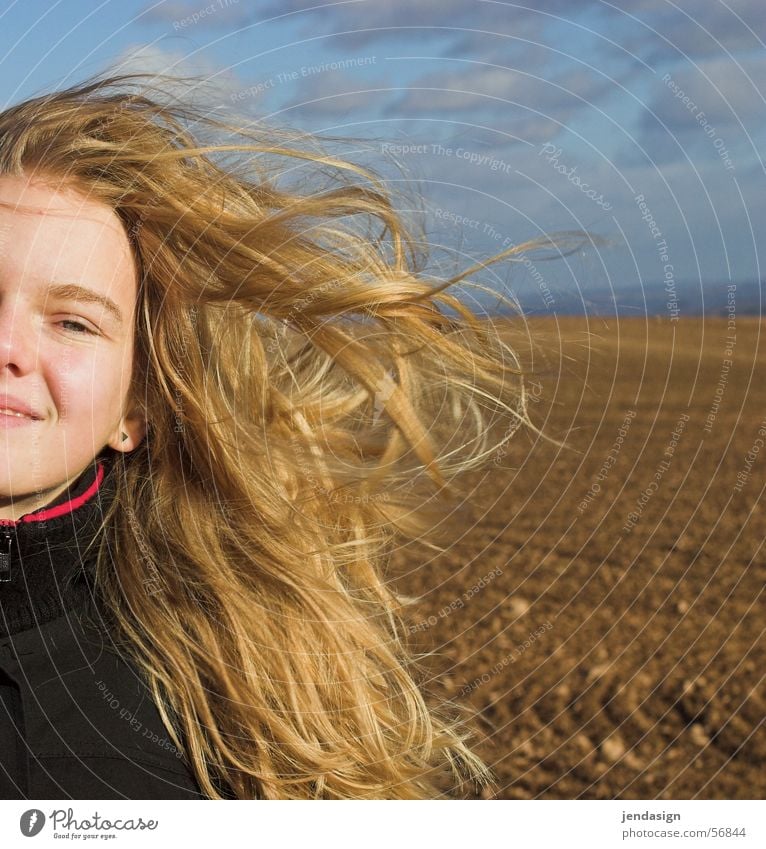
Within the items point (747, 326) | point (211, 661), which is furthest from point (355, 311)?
point (747, 326)

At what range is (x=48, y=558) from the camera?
205 centimetres

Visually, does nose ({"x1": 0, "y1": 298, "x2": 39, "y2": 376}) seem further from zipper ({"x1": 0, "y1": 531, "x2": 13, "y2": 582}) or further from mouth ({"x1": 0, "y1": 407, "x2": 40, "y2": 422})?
zipper ({"x1": 0, "y1": 531, "x2": 13, "y2": 582})

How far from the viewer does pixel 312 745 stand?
2.36 meters

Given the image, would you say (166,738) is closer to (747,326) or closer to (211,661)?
(211,661)

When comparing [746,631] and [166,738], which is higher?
[166,738]

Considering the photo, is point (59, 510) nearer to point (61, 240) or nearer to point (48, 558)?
point (48, 558)

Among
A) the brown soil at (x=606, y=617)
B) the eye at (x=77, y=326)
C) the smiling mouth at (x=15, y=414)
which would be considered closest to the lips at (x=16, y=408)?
the smiling mouth at (x=15, y=414)

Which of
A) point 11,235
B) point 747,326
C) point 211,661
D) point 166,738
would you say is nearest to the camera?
point 11,235

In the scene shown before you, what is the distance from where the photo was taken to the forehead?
1.92 m

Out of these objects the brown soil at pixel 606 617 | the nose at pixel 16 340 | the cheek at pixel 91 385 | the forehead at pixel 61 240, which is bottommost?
the brown soil at pixel 606 617

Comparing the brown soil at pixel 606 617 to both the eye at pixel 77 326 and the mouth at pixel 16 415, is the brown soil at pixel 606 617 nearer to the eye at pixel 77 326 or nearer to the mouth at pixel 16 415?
the eye at pixel 77 326

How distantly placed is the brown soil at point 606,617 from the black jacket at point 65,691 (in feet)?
4.24

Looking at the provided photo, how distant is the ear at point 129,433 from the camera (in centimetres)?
226
